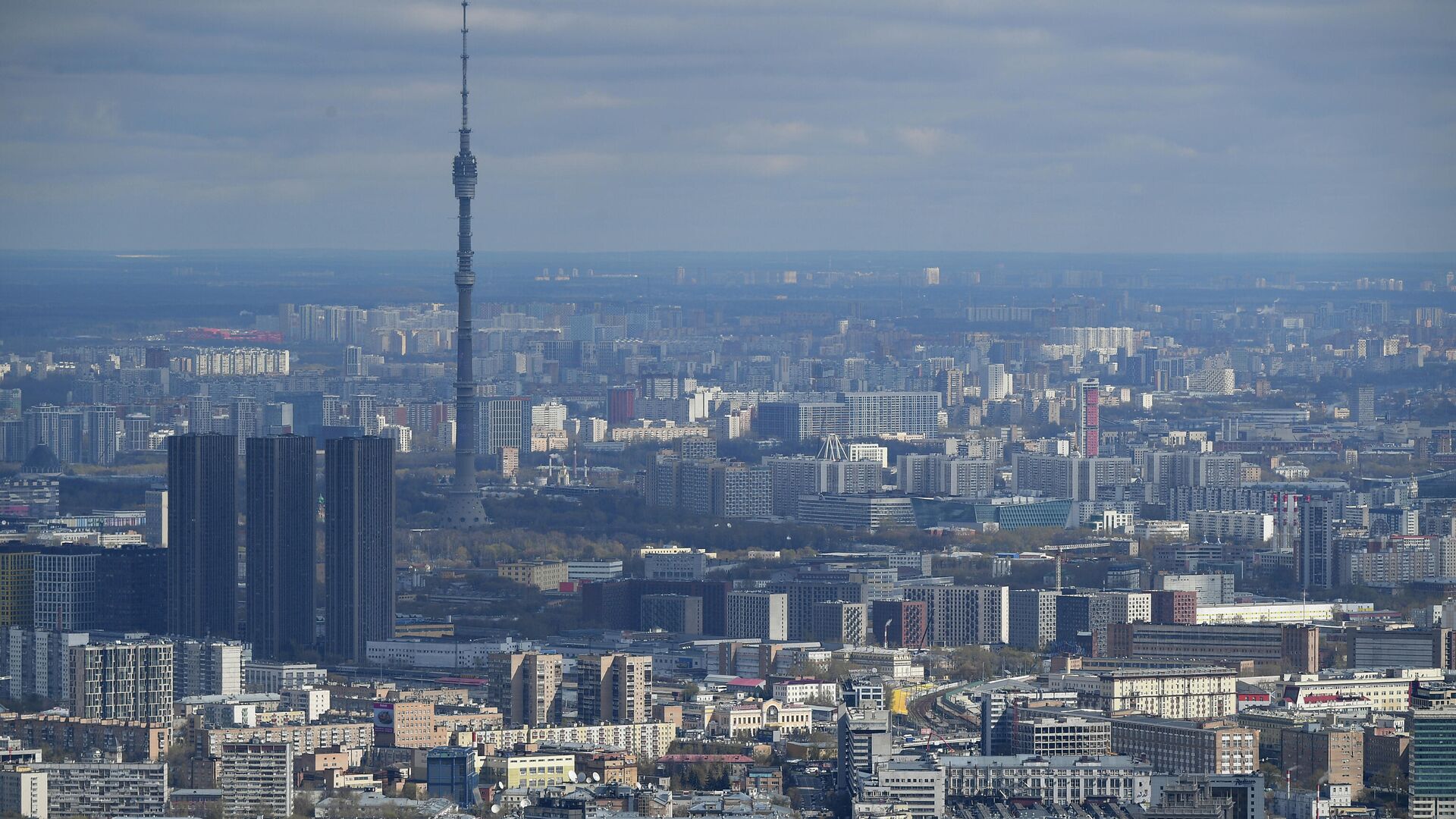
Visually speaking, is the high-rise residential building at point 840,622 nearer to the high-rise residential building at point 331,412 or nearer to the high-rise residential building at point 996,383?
the high-rise residential building at point 331,412

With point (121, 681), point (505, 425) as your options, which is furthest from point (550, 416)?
point (121, 681)

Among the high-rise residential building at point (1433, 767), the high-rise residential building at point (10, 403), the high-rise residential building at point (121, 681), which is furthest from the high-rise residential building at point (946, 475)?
the high-rise residential building at point (1433, 767)

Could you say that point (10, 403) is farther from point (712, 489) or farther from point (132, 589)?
point (132, 589)

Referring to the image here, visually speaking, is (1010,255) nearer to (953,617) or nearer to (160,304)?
(160,304)

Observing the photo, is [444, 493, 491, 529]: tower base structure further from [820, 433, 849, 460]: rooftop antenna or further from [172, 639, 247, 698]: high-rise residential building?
[172, 639, 247, 698]: high-rise residential building

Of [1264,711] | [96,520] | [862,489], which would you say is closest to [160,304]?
[862,489]

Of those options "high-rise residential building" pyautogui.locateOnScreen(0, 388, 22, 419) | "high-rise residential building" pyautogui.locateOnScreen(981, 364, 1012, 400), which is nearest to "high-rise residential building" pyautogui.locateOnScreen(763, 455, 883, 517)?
"high-rise residential building" pyautogui.locateOnScreen(0, 388, 22, 419)
